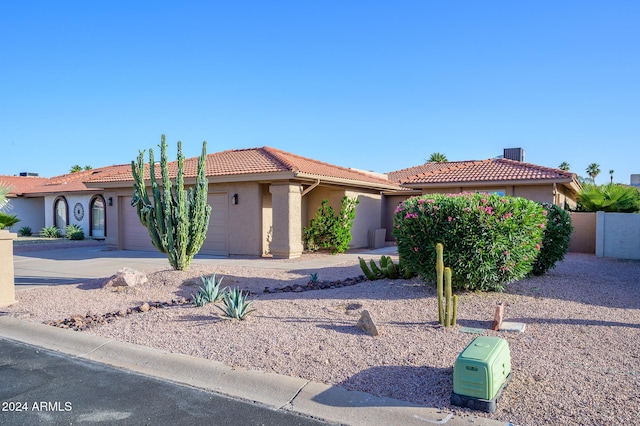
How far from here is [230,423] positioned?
14.2 feet

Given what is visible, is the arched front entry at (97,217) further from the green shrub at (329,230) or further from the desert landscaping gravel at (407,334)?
the desert landscaping gravel at (407,334)

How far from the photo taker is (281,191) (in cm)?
1661

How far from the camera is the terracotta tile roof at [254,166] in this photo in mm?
16911

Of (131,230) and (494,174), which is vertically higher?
(494,174)

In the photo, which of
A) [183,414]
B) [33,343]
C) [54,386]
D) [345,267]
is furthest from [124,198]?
[183,414]

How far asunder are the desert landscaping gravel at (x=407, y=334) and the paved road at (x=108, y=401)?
2.38 feet

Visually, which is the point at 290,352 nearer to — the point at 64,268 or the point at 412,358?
the point at 412,358

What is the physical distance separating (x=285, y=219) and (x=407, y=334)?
1054 cm

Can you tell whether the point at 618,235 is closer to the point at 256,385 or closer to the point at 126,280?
the point at 126,280

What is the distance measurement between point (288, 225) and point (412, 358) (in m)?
11.3

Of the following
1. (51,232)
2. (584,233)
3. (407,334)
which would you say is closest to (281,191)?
Result: (407,334)

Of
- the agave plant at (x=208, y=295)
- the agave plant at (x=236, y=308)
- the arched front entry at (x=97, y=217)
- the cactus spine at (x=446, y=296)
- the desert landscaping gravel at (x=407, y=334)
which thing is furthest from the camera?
the arched front entry at (x=97, y=217)

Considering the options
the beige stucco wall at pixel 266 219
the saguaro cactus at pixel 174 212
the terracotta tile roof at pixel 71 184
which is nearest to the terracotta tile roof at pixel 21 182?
the terracotta tile roof at pixel 71 184

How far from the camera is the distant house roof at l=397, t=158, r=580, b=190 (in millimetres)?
17750
